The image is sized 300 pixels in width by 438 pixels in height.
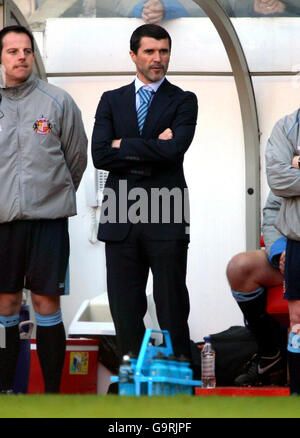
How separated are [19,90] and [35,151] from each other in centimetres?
35

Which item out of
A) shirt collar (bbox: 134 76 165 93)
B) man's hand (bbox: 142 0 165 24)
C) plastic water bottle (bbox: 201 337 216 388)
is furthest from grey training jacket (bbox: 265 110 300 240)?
man's hand (bbox: 142 0 165 24)

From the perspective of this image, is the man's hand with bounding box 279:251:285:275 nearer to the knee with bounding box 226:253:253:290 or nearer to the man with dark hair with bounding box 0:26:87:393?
the knee with bounding box 226:253:253:290

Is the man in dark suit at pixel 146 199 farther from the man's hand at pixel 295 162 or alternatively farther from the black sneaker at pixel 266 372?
the black sneaker at pixel 266 372

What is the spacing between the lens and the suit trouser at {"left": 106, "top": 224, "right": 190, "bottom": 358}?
4762 millimetres

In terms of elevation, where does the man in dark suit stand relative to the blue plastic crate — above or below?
above

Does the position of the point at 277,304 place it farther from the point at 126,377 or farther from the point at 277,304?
the point at 126,377

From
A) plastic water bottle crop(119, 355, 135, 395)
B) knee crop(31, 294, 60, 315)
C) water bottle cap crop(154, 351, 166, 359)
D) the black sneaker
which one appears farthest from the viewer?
the black sneaker

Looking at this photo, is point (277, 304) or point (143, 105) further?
point (277, 304)

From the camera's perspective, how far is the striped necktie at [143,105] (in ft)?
16.1

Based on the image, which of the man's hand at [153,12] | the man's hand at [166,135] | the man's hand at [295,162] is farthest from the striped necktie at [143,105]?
the man's hand at [153,12]

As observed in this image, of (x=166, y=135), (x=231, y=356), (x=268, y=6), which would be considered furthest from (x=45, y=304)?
(x=268, y=6)

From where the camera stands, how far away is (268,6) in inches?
269

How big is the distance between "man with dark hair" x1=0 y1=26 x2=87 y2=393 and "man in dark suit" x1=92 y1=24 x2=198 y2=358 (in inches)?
9.2

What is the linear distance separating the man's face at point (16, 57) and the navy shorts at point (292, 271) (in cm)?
164
